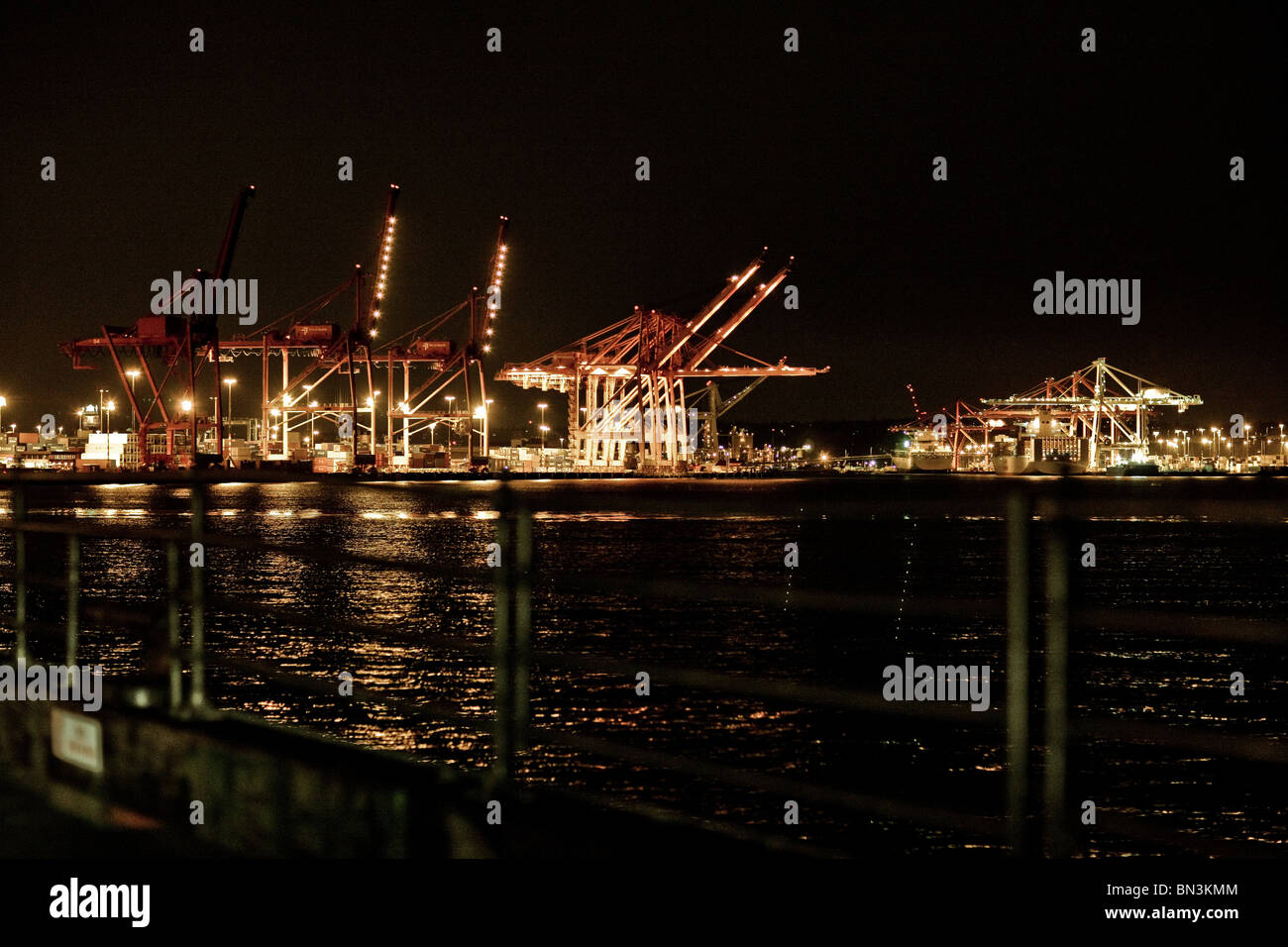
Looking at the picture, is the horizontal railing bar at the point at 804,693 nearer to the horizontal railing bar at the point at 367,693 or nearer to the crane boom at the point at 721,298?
the horizontal railing bar at the point at 367,693

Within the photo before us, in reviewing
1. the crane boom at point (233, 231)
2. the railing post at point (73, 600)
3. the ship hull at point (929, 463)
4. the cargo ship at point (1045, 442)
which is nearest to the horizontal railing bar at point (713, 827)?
the railing post at point (73, 600)

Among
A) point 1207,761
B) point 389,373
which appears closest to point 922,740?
point 1207,761

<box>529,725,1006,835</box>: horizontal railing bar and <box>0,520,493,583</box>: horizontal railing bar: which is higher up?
<box>0,520,493,583</box>: horizontal railing bar

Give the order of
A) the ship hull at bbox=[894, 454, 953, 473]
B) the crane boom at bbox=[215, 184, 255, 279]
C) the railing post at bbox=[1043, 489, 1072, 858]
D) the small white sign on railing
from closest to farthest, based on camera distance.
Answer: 1. the railing post at bbox=[1043, 489, 1072, 858]
2. the small white sign on railing
3. the crane boom at bbox=[215, 184, 255, 279]
4. the ship hull at bbox=[894, 454, 953, 473]

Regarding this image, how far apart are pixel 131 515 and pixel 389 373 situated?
182 ft

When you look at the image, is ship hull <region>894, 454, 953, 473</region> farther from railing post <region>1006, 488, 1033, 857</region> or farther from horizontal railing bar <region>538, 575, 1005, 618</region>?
railing post <region>1006, 488, 1033, 857</region>

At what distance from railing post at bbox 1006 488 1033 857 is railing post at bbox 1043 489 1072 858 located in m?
0.05

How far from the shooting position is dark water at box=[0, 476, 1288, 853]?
611cm

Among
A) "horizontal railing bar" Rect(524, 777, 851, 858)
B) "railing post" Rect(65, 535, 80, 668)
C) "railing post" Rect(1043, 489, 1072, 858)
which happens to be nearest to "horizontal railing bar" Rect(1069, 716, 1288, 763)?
"railing post" Rect(1043, 489, 1072, 858)

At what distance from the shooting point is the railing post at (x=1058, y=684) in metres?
2.62

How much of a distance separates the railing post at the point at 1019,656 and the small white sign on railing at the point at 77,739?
325 centimetres

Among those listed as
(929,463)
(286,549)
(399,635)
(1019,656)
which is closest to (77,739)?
(286,549)

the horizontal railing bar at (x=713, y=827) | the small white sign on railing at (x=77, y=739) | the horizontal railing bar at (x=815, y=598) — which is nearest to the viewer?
the horizontal railing bar at (x=815, y=598)
